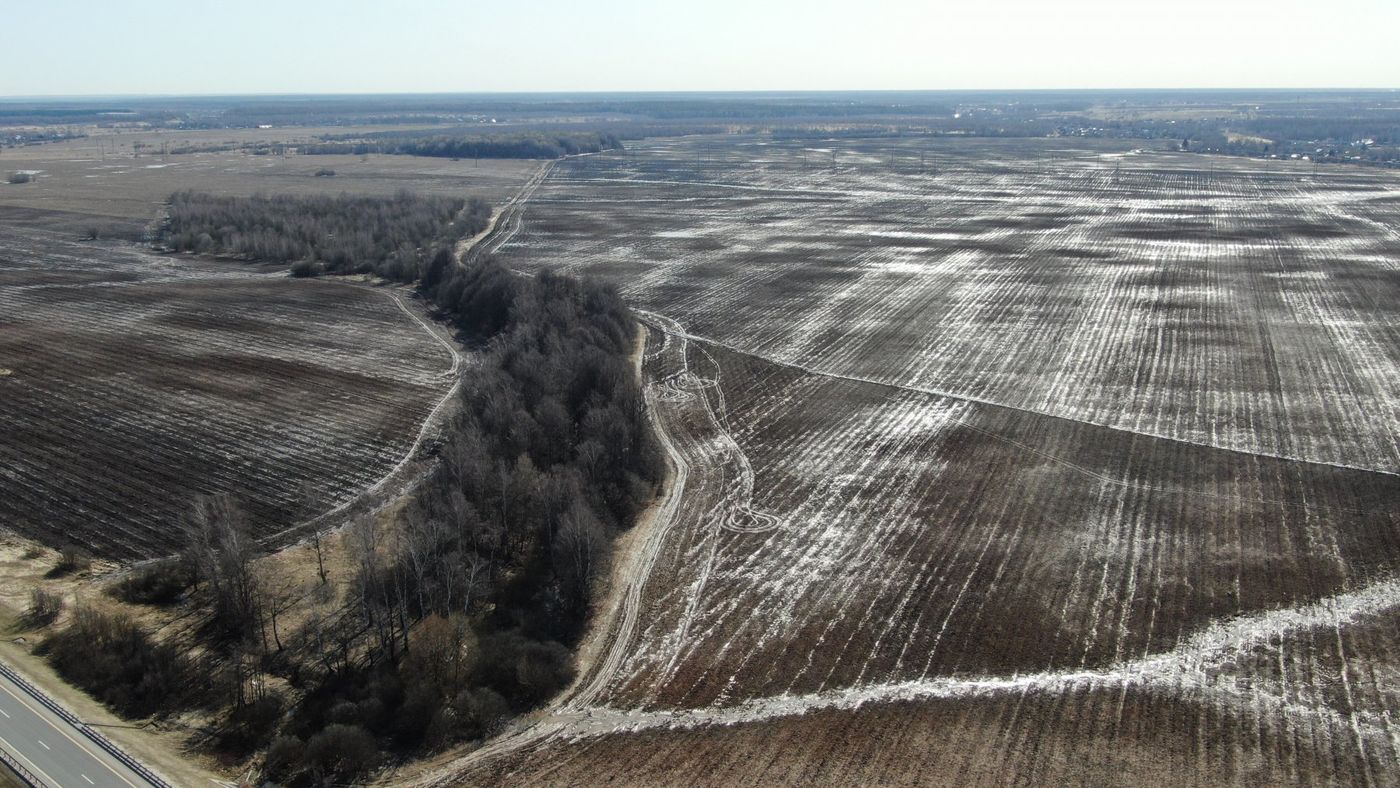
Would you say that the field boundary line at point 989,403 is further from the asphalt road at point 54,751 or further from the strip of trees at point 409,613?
the asphalt road at point 54,751

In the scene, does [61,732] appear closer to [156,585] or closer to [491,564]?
[156,585]

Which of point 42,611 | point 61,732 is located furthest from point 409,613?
point 42,611

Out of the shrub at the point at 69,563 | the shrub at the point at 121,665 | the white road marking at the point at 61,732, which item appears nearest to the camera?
the white road marking at the point at 61,732

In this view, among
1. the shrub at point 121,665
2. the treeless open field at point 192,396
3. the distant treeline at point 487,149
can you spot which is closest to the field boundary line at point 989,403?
the treeless open field at point 192,396

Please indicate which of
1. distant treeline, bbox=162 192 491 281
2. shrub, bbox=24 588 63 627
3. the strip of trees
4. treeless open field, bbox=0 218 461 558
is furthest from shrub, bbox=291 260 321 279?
shrub, bbox=24 588 63 627

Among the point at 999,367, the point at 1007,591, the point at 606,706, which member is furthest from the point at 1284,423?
the point at 606,706

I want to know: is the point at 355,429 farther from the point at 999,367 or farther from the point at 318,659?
the point at 999,367

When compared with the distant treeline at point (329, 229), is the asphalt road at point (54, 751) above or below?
below
